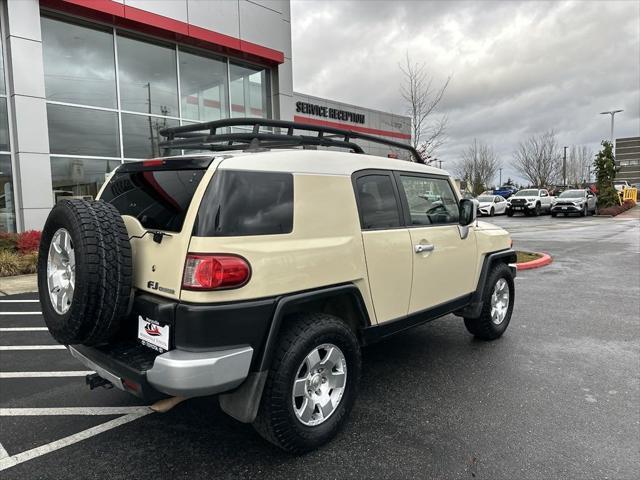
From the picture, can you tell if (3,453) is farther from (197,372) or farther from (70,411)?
(197,372)

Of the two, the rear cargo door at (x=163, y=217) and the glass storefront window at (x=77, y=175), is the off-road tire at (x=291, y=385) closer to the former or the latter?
the rear cargo door at (x=163, y=217)

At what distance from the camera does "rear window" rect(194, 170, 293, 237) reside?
2465 millimetres

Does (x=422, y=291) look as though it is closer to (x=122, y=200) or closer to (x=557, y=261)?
(x=122, y=200)

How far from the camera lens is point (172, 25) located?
1257 cm

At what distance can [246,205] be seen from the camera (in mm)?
2580

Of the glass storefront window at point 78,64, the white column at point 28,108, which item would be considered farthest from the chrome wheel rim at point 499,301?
the glass storefront window at point 78,64

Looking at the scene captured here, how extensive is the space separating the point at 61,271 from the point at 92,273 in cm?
57

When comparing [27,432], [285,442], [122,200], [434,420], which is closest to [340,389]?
[285,442]

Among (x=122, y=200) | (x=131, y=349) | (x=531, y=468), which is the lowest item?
(x=531, y=468)

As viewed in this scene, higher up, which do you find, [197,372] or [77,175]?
[77,175]

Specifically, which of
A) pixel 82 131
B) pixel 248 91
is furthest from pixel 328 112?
pixel 82 131

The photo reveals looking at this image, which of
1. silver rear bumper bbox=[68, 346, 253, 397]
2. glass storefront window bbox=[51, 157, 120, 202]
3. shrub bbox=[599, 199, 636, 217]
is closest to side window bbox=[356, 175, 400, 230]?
silver rear bumper bbox=[68, 346, 253, 397]

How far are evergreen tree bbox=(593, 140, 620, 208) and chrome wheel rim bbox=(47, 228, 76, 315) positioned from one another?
114ft

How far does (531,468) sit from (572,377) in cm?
167
